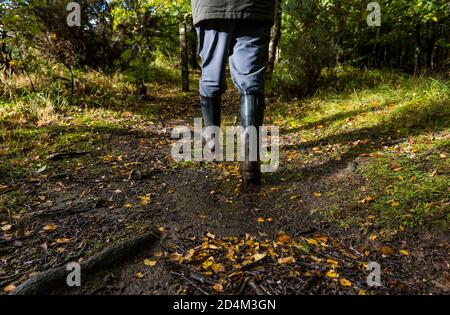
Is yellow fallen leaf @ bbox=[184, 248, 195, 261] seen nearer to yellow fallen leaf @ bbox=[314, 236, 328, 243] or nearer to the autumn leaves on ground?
the autumn leaves on ground

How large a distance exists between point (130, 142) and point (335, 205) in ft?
7.76

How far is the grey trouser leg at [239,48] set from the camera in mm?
2316

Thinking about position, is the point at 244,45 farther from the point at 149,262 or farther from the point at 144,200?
the point at 149,262

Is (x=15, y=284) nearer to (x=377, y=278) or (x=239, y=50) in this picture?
(x=377, y=278)

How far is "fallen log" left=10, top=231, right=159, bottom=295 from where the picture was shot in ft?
4.25

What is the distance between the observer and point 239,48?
2375mm

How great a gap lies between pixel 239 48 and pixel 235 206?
1116mm

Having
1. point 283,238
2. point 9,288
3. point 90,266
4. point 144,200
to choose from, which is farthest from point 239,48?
point 9,288

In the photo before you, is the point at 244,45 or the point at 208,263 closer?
the point at 208,263

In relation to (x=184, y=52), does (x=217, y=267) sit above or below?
below

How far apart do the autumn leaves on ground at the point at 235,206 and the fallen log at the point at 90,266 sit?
4 centimetres

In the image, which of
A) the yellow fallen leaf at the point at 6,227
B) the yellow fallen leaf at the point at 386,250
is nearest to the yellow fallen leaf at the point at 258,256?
the yellow fallen leaf at the point at 386,250

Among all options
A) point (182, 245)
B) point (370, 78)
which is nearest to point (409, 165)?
point (182, 245)

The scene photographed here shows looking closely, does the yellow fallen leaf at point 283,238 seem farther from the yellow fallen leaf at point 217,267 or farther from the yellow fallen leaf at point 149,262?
the yellow fallen leaf at point 149,262
